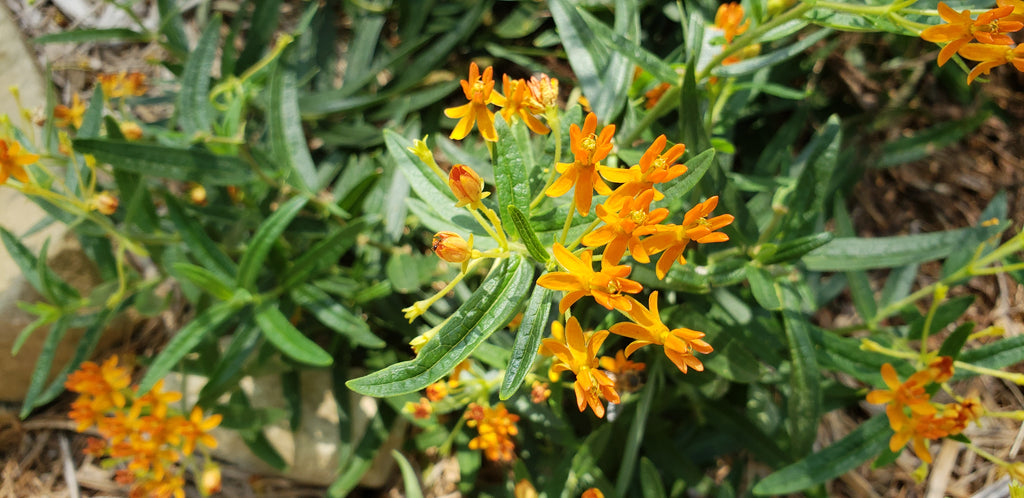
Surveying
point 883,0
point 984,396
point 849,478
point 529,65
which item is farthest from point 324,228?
point 984,396

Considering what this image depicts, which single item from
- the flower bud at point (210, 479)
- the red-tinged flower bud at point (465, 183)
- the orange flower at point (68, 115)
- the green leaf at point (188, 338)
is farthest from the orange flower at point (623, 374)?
the orange flower at point (68, 115)

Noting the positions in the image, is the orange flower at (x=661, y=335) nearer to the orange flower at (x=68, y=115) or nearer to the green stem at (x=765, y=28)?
the green stem at (x=765, y=28)

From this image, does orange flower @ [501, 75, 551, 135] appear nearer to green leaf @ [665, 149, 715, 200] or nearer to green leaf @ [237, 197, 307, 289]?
green leaf @ [665, 149, 715, 200]

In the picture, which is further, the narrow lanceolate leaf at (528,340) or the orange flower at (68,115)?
the orange flower at (68,115)

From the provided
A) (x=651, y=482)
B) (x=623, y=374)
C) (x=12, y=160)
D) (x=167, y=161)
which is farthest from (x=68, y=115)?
A: (x=651, y=482)

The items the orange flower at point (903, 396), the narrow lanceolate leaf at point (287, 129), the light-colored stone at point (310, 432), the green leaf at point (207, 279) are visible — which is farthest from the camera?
the light-colored stone at point (310, 432)

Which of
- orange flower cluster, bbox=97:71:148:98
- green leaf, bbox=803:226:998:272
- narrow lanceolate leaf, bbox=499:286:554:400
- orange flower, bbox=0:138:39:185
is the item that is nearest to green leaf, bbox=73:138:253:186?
orange flower, bbox=0:138:39:185
